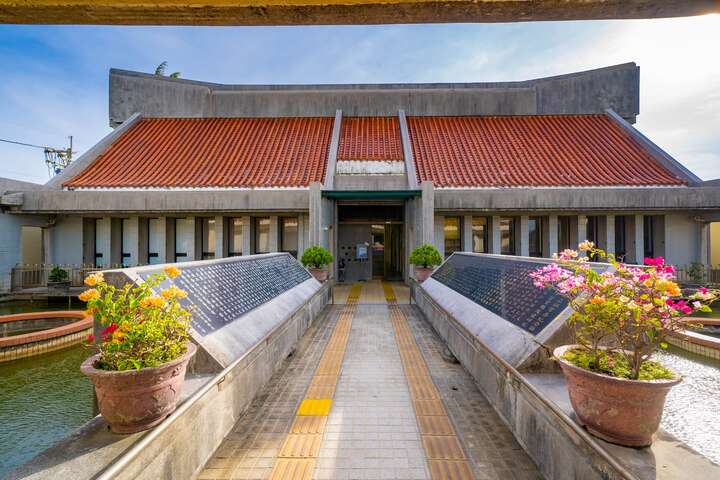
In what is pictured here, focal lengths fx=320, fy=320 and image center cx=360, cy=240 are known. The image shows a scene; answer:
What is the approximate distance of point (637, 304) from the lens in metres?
2.68

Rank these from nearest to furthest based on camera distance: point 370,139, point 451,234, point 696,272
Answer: point 696,272
point 451,234
point 370,139

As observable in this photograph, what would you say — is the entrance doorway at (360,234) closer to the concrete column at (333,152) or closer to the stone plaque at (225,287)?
the concrete column at (333,152)

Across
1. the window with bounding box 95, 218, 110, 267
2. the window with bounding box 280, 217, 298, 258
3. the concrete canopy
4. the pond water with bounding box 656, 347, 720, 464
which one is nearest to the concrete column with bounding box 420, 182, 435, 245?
the window with bounding box 280, 217, 298, 258

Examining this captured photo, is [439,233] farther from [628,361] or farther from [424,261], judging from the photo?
[628,361]

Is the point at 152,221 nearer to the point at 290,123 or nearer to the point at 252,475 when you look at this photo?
the point at 290,123

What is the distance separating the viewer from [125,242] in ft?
51.6

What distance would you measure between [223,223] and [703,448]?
16.3m

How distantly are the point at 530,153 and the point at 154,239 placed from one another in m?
19.7

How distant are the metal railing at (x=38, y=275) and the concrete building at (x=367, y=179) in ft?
1.96

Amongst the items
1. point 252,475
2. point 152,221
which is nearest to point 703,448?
point 252,475

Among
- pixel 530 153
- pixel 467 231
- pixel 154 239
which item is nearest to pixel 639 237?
pixel 530 153

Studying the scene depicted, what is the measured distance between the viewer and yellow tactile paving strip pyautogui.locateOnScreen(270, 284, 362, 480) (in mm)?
3430

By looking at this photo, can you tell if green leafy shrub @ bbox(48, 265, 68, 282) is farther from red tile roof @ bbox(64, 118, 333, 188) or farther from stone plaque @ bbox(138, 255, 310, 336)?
stone plaque @ bbox(138, 255, 310, 336)

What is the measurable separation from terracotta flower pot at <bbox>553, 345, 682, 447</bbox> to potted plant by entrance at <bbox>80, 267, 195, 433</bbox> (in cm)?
359
